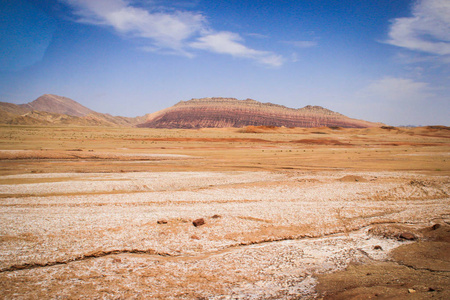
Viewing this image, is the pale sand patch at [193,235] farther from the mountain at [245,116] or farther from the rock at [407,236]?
the mountain at [245,116]

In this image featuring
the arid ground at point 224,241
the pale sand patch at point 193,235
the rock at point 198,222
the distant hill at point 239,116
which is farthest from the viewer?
the distant hill at point 239,116

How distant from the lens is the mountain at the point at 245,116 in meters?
115

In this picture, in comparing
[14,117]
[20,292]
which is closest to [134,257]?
[20,292]

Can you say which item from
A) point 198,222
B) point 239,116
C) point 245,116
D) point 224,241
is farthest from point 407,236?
point 245,116

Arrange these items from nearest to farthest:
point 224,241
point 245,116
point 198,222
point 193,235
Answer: point 224,241
point 193,235
point 198,222
point 245,116

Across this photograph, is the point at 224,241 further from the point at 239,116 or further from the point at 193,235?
the point at 239,116

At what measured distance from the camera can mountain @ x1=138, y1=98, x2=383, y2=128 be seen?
376 ft

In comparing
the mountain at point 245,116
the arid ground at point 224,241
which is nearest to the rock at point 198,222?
the arid ground at point 224,241

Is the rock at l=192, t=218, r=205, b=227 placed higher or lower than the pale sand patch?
higher

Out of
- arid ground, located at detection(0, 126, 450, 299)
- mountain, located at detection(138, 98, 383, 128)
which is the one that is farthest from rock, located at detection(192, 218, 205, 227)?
mountain, located at detection(138, 98, 383, 128)

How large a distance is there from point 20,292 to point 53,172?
13.3 m

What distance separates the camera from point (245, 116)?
11625 cm

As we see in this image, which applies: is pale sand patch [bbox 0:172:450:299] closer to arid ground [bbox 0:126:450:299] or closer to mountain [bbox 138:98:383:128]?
arid ground [bbox 0:126:450:299]

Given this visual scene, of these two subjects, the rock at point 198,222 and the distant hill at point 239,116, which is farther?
the distant hill at point 239,116
